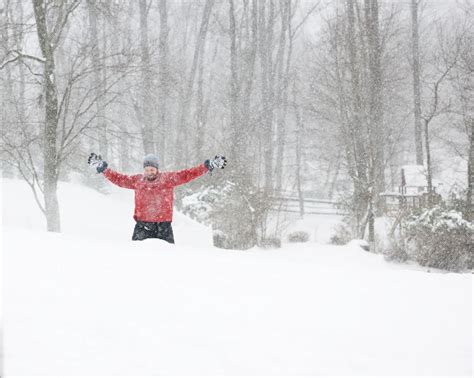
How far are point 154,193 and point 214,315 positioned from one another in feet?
11.8

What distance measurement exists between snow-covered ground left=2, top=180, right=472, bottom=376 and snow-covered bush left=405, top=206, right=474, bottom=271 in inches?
267

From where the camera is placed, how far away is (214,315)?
2094 mm

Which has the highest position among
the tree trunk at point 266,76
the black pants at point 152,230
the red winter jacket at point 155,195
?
the tree trunk at point 266,76

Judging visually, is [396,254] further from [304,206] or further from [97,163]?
[304,206]

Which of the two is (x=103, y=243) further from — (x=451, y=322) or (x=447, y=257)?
(x=447, y=257)

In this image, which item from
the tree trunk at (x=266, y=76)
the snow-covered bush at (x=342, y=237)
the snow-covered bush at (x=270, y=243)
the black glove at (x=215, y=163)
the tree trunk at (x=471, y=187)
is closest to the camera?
the black glove at (x=215, y=163)

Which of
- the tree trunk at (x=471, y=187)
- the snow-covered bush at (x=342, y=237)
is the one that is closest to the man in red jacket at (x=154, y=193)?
the tree trunk at (x=471, y=187)

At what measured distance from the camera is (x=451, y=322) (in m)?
2.23

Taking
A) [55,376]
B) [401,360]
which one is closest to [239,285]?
[401,360]

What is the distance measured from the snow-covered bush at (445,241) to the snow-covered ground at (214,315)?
22.2ft

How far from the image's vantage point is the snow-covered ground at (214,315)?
5.43 ft

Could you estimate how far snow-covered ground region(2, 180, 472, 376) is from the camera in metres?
1.65

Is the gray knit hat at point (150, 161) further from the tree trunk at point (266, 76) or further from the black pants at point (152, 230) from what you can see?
the tree trunk at point (266, 76)

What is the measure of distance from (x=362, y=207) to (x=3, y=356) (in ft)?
37.6
